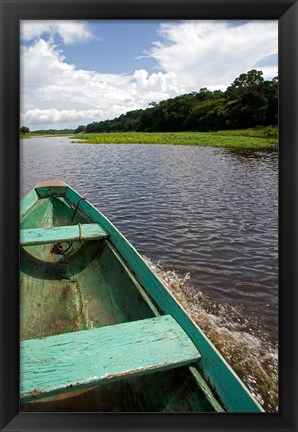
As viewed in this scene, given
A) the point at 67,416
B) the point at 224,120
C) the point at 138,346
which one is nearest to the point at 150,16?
the point at 138,346

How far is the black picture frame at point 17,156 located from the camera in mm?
1556

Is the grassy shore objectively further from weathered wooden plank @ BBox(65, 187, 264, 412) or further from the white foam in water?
weathered wooden plank @ BBox(65, 187, 264, 412)

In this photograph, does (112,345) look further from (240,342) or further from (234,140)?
(234,140)

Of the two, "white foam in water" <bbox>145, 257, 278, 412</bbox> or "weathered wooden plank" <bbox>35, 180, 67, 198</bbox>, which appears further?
"weathered wooden plank" <bbox>35, 180, 67, 198</bbox>

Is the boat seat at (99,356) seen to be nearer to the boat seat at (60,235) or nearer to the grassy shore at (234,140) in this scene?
the boat seat at (60,235)

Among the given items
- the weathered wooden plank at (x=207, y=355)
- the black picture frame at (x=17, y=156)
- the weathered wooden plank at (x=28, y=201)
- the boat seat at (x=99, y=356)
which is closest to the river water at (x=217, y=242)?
the black picture frame at (x=17, y=156)

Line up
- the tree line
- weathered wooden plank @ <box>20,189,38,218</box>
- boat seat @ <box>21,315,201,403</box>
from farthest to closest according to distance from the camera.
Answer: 1. the tree line
2. weathered wooden plank @ <box>20,189,38,218</box>
3. boat seat @ <box>21,315,201,403</box>

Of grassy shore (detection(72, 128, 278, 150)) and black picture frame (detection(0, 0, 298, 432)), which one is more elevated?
grassy shore (detection(72, 128, 278, 150))

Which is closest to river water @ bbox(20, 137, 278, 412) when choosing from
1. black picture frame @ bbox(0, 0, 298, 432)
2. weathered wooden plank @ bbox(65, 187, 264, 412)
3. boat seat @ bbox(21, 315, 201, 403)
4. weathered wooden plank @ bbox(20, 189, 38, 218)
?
black picture frame @ bbox(0, 0, 298, 432)

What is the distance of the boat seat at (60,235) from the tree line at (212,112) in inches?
634

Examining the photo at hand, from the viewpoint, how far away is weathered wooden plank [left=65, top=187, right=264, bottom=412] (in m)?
1.55

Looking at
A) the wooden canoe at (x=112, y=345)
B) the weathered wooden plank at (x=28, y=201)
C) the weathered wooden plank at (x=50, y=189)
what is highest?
the weathered wooden plank at (x=50, y=189)

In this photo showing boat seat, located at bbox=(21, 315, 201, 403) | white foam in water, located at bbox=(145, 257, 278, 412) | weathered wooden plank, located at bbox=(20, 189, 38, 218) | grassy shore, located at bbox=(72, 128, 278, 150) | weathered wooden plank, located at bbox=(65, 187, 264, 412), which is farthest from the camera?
grassy shore, located at bbox=(72, 128, 278, 150)

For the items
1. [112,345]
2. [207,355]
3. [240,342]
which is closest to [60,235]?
[112,345]
